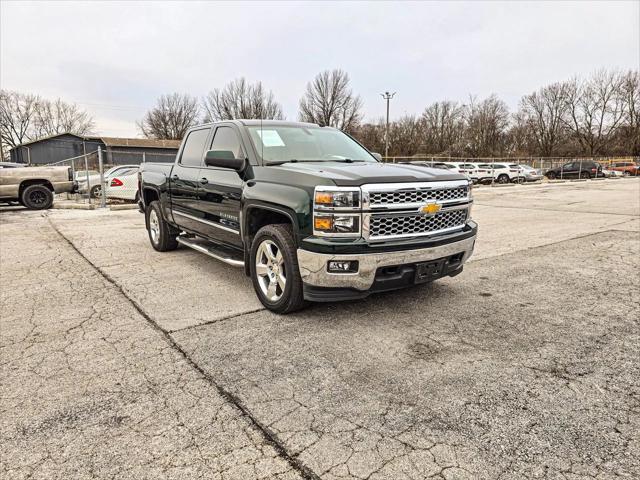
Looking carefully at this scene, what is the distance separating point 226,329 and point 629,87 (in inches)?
3135

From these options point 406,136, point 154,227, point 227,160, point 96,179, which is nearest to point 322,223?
point 227,160

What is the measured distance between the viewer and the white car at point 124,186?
14836 millimetres

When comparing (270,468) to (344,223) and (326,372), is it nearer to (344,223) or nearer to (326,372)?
(326,372)

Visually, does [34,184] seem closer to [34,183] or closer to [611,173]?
[34,183]

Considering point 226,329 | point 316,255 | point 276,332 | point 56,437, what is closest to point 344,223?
point 316,255

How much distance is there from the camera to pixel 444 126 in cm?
7456

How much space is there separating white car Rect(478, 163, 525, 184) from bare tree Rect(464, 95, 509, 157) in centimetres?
4178

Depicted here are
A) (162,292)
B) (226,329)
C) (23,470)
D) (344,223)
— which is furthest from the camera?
(162,292)

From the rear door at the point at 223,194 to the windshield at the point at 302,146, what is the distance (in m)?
0.27

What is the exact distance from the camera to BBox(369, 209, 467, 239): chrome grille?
11.8ft

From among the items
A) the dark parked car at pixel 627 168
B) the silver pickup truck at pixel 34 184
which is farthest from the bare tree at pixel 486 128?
the silver pickup truck at pixel 34 184

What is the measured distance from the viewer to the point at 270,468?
2.06 metres

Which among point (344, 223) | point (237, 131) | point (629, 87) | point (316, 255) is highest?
point (629, 87)

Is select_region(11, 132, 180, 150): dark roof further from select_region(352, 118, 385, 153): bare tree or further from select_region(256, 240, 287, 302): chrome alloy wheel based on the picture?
select_region(256, 240, 287, 302): chrome alloy wheel
